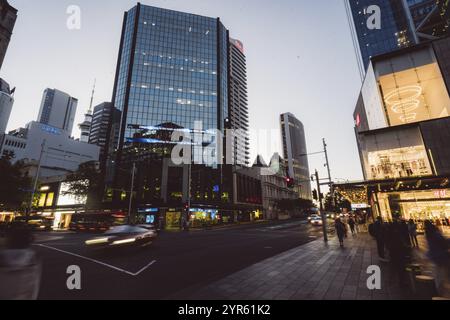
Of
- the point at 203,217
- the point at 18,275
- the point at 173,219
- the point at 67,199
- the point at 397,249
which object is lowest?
the point at 397,249

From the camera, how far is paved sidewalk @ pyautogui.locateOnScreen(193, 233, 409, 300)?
17.7 feet

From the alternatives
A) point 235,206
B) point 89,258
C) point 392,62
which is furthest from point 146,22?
point 89,258

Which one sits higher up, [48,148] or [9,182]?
[48,148]

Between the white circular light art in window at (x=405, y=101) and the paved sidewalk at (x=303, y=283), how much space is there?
23.1 metres

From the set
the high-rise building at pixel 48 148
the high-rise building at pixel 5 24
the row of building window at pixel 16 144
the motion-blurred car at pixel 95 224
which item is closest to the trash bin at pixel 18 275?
the motion-blurred car at pixel 95 224

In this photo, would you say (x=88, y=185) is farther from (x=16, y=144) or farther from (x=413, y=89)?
(x=16, y=144)

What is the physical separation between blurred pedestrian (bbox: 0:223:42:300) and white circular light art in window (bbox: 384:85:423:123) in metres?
32.4

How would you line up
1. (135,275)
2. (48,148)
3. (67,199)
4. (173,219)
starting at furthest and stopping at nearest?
(48,148) < (67,199) < (173,219) < (135,275)

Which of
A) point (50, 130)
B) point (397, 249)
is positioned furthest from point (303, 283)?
point (50, 130)

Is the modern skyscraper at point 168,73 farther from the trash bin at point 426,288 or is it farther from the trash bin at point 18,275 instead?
the trash bin at point 426,288

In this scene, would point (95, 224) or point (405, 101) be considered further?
point (95, 224)

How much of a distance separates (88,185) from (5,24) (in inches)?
1125

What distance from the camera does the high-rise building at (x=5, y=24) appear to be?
2480cm

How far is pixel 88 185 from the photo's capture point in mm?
44219
